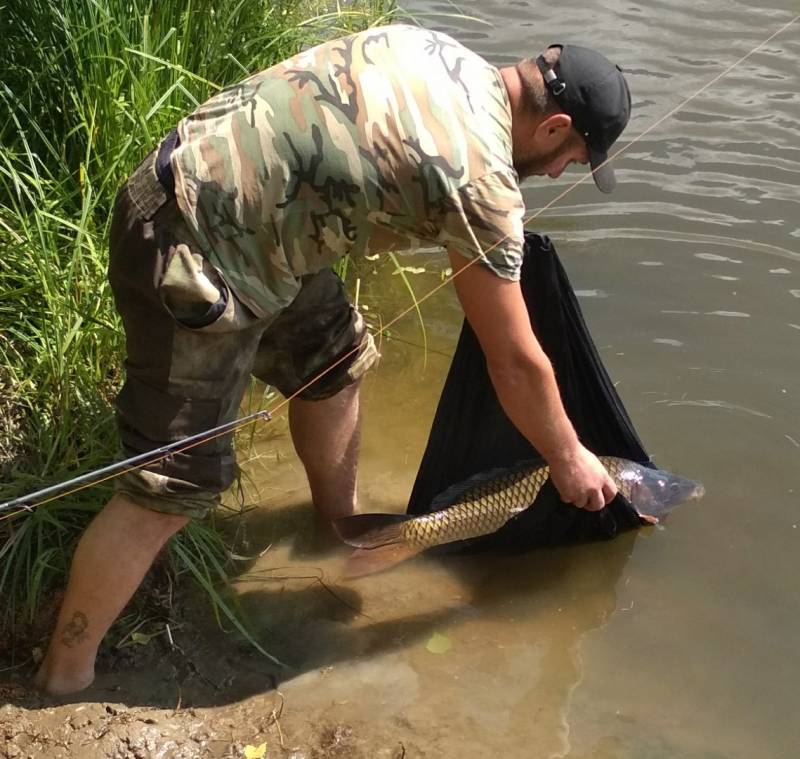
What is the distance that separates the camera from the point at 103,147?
4.04 meters

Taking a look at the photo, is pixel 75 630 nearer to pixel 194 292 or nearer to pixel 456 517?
pixel 194 292

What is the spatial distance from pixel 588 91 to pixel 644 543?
1.85m

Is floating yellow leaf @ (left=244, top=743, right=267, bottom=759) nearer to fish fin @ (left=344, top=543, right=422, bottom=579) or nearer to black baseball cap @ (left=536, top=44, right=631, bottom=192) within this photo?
fish fin @ (left=344, top=543, right=422, bottom=579)

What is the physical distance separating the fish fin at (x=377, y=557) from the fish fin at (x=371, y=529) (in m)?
0.02

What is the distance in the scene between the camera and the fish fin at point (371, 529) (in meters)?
3.62

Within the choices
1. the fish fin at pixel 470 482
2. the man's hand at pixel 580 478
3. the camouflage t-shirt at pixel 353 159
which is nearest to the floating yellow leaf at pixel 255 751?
the fish fin at pixel 470 482

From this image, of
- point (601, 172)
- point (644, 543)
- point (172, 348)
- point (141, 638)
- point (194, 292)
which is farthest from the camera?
point (644, 543)

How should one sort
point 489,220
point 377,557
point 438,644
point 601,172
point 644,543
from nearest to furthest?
point 489,220
point 601,172
point 438,644
point 377,557
point 644,543

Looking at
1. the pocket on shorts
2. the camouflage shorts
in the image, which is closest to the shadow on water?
the camouflage shorts

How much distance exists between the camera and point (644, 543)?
3969 mm

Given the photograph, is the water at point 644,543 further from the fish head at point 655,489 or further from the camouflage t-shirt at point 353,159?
the camouflage t-shirt at point 353,159

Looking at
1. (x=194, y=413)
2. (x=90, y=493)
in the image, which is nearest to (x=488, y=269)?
(x=194, y=413)

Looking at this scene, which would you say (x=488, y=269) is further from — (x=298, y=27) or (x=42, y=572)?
(x=298, y=27)

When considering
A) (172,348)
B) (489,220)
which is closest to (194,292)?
(172,348)
